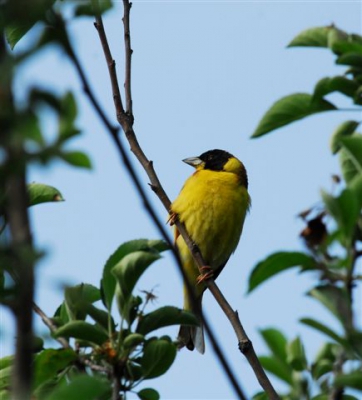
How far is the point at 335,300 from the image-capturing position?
1.45m

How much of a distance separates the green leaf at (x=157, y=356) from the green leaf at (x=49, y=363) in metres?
0.24

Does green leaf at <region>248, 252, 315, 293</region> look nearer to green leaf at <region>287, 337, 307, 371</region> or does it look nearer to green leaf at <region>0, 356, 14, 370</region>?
green leaf at <region>287, 337, 307, 371</region>

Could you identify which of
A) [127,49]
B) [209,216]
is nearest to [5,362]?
[127,49]

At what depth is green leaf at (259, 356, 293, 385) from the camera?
2398 millimetres

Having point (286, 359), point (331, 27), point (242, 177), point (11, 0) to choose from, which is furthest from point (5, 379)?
point (242, 177)

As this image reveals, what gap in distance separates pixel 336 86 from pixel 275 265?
1225 millimetres

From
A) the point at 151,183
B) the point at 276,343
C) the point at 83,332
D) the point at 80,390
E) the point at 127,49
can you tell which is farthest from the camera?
the point at 151,183

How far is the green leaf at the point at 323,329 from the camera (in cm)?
165

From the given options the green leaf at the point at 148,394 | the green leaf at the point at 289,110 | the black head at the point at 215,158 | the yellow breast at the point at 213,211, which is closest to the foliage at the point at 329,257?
the green leaf at the point at 289,110

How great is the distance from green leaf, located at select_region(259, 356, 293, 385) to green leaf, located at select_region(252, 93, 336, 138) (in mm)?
890

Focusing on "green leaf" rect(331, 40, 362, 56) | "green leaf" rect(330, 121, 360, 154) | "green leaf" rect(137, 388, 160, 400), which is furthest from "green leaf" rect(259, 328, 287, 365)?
"green leaf" rect(331, 40, 362, 56)

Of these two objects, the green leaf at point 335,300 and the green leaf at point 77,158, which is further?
the green leaf at point 335,300

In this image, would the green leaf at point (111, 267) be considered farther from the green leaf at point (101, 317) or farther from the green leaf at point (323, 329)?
the green leaf at point (323, 329)

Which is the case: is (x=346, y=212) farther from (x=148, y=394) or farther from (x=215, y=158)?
(x=215, y=158)
